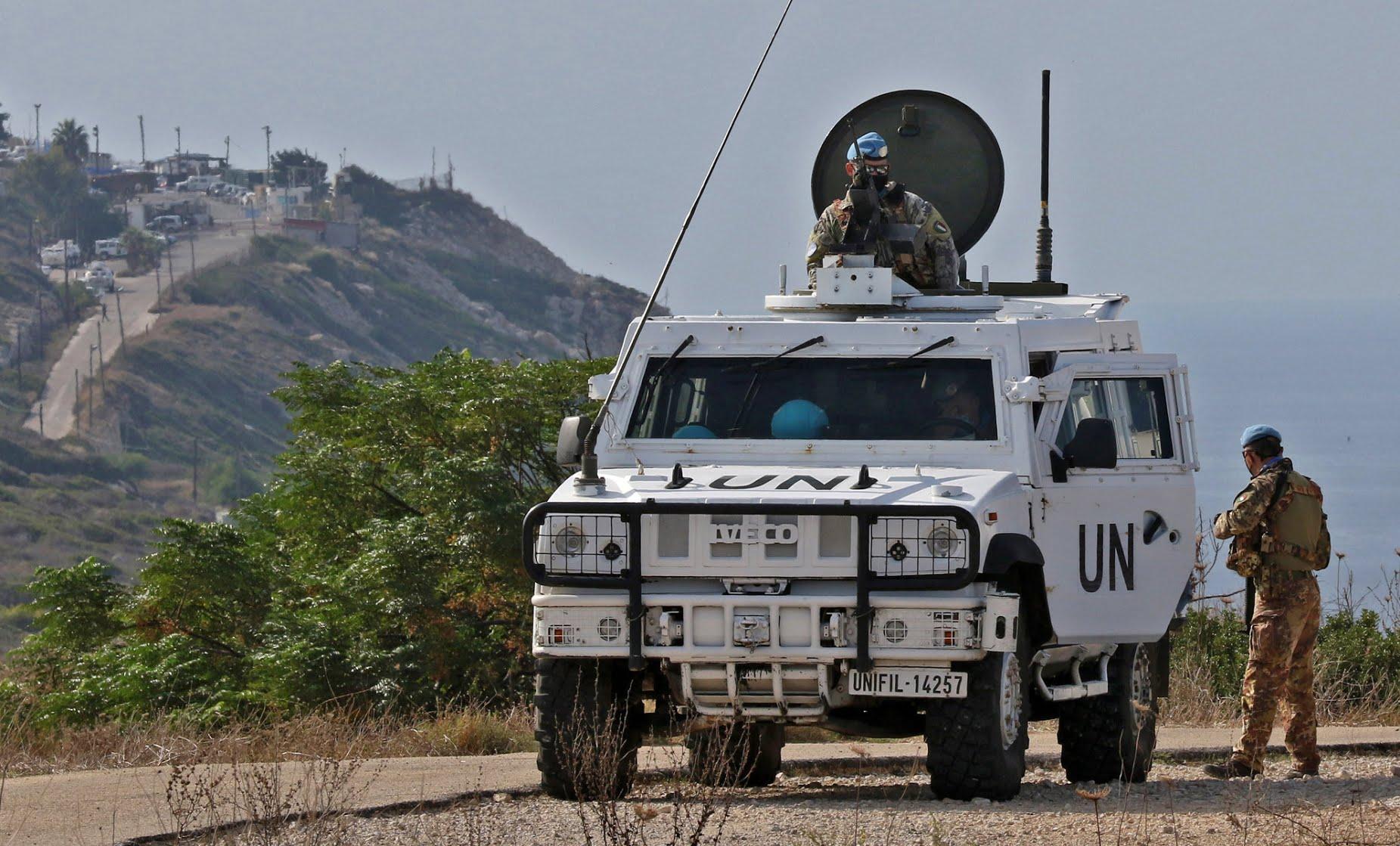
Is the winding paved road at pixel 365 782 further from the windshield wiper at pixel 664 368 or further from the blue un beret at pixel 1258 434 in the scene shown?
the blue un beret at pixel 1258 434

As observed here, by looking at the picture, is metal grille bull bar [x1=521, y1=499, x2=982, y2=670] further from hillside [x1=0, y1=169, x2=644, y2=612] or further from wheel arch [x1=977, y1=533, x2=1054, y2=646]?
hillside [x1=0, y1=169, x2=644, y2=612]

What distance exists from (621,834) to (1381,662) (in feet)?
32.2

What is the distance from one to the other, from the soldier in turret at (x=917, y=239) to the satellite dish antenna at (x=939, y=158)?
1.85 meters

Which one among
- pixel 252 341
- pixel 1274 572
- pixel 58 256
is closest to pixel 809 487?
pixel 1274 572

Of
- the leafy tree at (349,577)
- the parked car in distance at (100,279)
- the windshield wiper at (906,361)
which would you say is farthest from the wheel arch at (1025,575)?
the parked car in distance at (100,279)

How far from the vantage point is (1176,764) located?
11781 millimetres

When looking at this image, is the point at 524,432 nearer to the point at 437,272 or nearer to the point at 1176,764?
the point at 1176,764

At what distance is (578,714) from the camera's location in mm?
9383

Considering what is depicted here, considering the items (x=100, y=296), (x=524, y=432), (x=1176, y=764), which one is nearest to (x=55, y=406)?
(x=100, y=296)

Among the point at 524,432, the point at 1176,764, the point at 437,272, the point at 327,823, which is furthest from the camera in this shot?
the point at 437,272

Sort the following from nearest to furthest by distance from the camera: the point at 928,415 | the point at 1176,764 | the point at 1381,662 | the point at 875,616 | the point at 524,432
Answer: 1. the point at 875,616
2. the point at 928,415
3. the point at 1176,764
4. the point at 1381,662
5. the point at 524,432

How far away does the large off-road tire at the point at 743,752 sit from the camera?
998cm

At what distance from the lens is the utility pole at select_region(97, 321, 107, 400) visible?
4715 inches

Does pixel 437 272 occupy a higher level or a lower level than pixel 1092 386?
higher
